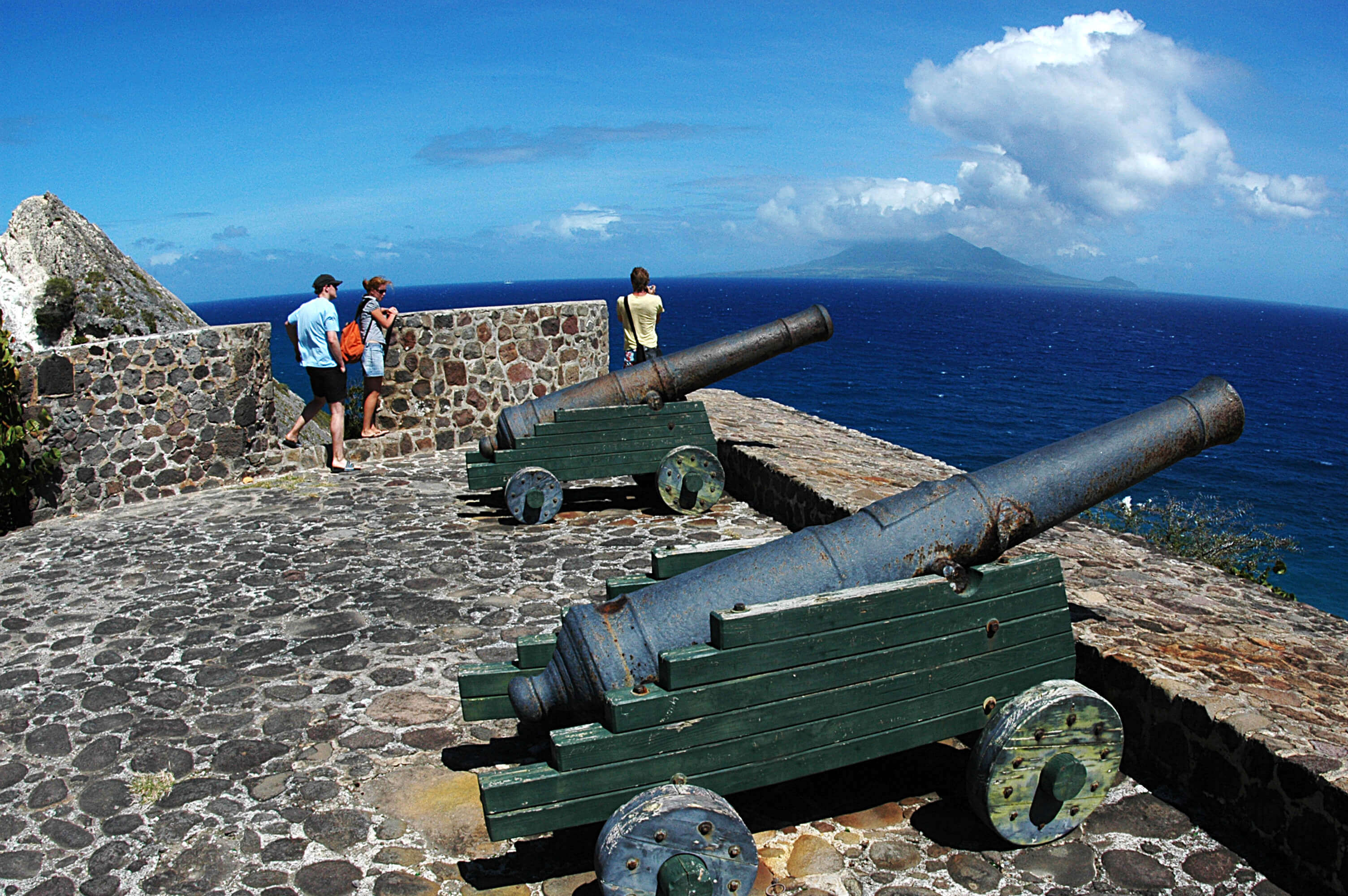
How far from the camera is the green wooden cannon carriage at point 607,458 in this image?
7.52m

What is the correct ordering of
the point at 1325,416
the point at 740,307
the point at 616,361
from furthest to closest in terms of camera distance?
the point at 740,307, the point at 616,361, the point at 1325,416

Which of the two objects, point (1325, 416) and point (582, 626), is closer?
point (582, 626)

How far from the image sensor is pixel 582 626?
3.25 meters

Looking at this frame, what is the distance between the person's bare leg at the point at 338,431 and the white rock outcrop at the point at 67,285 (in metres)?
5.21

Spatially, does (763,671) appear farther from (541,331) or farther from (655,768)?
(541,331)

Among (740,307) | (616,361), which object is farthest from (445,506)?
(740,307)

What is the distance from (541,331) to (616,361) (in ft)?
135

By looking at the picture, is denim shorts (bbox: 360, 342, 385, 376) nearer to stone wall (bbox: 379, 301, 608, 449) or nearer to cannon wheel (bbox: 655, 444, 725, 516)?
stone wall (bbox: 379, 301, 608, 449)

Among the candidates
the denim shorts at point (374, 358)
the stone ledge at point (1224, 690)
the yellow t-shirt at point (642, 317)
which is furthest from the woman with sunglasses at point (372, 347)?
the stone ledge at point (1224, 690)

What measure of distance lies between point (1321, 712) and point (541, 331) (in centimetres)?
893

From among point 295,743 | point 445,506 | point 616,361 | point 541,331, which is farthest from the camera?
point 616,361

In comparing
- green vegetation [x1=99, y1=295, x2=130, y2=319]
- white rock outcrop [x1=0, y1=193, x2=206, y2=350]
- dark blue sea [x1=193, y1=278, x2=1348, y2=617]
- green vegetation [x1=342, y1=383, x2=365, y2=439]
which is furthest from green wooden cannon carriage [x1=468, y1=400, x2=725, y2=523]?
dark blue sea [x1=193, y1=278, x2=1348, y2=617]

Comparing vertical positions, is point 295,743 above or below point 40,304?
below

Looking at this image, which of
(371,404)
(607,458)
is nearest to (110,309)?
(371,404)
